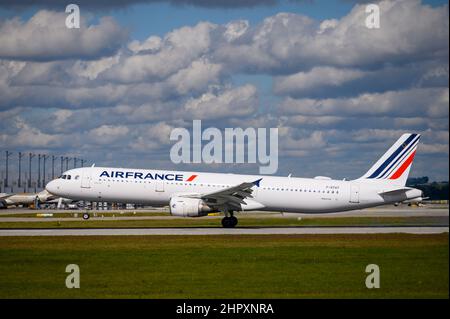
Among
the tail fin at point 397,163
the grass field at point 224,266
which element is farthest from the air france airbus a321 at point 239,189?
the grass field at point 224,266

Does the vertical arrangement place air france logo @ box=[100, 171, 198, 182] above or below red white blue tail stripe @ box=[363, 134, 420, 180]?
below

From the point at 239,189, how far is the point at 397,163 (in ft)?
41.8

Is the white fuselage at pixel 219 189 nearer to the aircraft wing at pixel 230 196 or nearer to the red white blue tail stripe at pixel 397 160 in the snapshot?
the aircraft wing at pixel 230 196

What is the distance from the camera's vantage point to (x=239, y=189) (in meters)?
46.6

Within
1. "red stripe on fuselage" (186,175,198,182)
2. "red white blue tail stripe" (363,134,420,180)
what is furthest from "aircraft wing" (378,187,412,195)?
"red stripe on fuselage" (186,175,198,182)

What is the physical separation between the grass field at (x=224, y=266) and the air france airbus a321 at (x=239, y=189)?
31.0 feet

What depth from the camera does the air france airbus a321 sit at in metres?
47.6

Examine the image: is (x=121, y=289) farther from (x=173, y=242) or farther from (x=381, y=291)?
(x=173, y=242)

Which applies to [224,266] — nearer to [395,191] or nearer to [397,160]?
[395,191]

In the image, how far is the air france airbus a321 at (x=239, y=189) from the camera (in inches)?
1874

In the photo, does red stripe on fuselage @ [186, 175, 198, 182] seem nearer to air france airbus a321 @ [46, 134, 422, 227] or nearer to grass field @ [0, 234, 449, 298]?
air france airbus a321 @ [46, 134, 422, 227]

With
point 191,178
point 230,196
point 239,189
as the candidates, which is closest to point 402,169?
point 239,189

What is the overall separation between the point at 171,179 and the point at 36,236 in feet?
38.7
